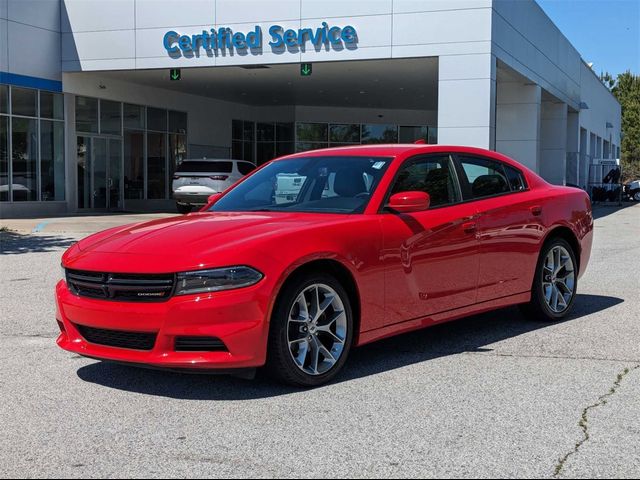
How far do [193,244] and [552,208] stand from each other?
367 cm

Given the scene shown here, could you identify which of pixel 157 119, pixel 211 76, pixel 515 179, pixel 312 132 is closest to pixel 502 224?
pixel 515 179

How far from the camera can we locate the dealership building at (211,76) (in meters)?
21.5

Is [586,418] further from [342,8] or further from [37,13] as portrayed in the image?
[37,13]

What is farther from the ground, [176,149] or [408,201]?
[176,149]

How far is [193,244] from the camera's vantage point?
4754 mm

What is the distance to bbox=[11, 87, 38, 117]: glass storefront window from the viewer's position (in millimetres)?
23984

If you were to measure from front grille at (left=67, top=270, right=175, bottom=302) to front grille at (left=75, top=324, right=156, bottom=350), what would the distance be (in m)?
0.20

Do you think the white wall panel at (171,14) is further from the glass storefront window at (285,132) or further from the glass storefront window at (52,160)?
the glass storefront window at (285,132)

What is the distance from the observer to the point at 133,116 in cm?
2983

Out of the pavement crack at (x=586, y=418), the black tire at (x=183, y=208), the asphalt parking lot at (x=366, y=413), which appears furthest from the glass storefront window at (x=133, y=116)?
the pavement crack at (x=586, y=418)

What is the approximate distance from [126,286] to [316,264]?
119cm

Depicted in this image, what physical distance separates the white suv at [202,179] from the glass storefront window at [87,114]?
4.65 meters

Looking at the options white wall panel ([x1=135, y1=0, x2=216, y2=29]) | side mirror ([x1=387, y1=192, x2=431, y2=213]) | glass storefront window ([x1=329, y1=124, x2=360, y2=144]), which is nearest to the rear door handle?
side mirror ([x1=387, y1=192, x2=431, y2=213])

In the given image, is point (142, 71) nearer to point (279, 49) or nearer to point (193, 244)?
point (279, 49)
